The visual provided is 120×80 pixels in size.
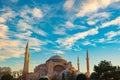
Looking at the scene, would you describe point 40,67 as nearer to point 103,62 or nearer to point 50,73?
point 50,73

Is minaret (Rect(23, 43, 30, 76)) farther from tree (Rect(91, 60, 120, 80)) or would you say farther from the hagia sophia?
tree (Rect(91, 60, 120, 80))

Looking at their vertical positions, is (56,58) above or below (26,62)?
above

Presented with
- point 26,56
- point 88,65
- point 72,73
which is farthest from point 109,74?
point 26,56

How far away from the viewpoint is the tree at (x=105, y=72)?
3184 centimetres

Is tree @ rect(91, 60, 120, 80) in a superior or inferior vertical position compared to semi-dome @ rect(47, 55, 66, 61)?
inferior

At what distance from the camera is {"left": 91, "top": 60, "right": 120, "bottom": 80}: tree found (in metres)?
31.8

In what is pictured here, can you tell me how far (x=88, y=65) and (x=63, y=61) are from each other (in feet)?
35.8

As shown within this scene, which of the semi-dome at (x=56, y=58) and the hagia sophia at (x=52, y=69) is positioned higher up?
the semi-dome at (x=56, y=58)

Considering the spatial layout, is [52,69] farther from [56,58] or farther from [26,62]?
[26,62]

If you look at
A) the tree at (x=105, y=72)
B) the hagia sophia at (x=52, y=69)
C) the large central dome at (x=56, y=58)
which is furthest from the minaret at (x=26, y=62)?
the tree at (x=105, y=72)

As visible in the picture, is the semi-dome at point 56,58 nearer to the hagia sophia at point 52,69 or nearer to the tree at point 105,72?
the hagia sophia at point 52,69

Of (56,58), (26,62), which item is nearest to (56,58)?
(56,58)

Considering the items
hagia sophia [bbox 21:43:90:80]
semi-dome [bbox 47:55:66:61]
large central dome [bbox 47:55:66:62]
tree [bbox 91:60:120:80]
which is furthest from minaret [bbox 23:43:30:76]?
tree [bbox 91:60:120:80]

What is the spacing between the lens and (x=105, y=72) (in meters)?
32.6
